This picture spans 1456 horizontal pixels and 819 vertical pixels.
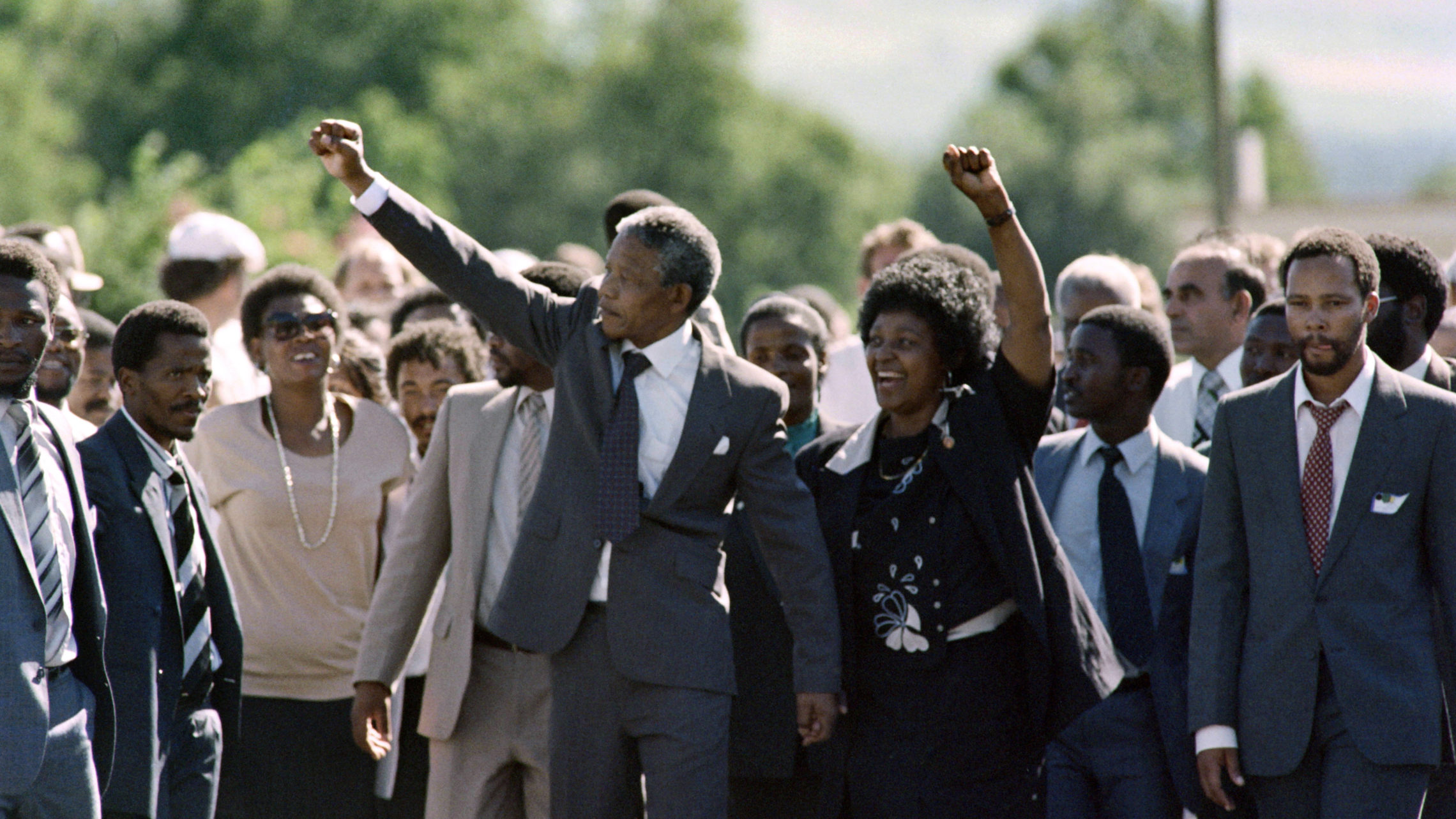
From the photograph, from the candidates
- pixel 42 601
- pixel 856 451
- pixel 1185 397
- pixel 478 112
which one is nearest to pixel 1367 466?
pixel 856 451

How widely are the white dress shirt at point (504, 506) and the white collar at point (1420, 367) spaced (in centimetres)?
291

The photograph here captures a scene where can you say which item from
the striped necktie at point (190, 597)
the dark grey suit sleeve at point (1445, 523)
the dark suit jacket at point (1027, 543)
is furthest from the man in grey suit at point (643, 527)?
the dark grey suit sleeve at point (1445, 523)

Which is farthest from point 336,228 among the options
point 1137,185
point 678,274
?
point 1137,185

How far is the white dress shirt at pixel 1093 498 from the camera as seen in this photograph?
623 cm

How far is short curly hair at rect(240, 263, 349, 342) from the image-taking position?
718 cm

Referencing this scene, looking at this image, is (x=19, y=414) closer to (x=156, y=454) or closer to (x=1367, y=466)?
(x=156, y=454)

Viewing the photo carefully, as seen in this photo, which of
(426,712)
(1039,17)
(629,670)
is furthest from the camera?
(1039,17)

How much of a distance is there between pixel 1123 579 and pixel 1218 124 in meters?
15.8

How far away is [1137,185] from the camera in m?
68.1

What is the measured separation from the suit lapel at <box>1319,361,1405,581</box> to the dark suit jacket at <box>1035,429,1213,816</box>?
977 millimetres

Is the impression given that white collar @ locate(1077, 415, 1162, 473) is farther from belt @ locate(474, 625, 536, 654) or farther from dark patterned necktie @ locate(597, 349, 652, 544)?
belt @ locate(474, 625, 536, 654)

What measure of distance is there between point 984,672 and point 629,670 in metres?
1.04

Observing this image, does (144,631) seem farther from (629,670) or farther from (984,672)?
(984,672)

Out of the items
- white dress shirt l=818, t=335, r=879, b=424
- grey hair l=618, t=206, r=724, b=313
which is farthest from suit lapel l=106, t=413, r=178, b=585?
white dress shirt l=818, t=335, r=879, b=424
